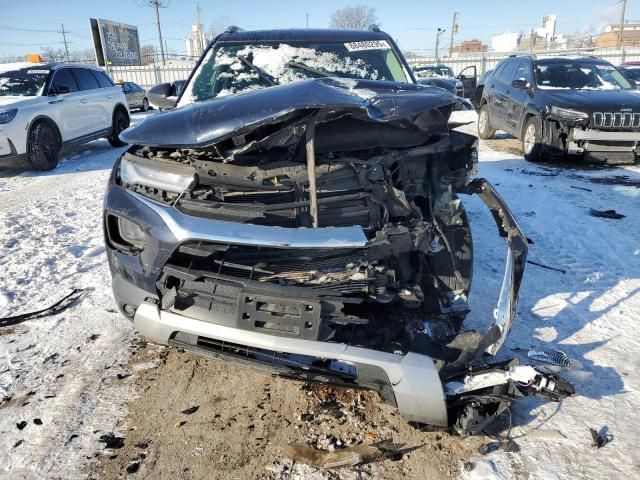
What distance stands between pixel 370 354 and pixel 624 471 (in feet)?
3.90

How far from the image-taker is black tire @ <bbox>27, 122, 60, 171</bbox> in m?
7.57

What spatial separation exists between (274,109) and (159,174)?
686 millimetres

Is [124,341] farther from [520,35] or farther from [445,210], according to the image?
[520,35]

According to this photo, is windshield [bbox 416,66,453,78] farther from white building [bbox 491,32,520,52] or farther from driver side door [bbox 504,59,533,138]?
white building [bbox 491,32,520,52]

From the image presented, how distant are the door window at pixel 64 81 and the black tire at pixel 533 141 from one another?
844 centimetres

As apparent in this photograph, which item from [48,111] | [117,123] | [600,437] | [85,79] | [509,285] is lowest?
[600,437]

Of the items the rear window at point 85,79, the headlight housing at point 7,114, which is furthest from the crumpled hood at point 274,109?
the rear window at point 85,79

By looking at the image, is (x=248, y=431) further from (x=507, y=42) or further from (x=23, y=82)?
(x=507, y=42)

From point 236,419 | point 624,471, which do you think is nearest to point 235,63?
point 236,419

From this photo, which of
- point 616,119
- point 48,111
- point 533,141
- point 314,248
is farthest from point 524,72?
point 48,111

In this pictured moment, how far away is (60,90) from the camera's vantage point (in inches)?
330

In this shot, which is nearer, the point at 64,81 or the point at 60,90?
the point at 60,90

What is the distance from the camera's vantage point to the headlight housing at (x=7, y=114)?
6984 mm

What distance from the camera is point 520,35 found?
58781mm
